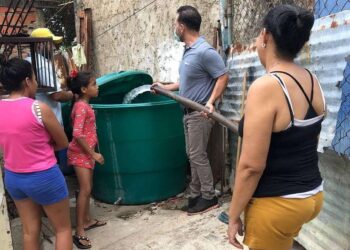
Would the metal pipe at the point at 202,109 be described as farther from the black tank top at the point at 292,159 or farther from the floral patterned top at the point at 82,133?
Result: the black tank top at the point at 292,159

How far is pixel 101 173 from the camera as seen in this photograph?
423 centimetres

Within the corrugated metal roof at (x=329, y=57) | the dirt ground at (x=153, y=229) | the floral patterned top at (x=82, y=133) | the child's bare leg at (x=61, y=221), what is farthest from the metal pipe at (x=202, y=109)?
the child's bare leg at (x=61, y=221)

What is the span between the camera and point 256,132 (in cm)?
152

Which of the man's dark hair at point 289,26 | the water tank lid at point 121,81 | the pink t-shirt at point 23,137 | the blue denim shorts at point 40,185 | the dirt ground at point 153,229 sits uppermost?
the man's dark hair at point 289,26

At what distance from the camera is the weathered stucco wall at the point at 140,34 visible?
5.05 metres

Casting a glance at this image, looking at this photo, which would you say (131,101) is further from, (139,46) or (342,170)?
(342,170)

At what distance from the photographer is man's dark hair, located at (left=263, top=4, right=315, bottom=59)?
153 centimetres

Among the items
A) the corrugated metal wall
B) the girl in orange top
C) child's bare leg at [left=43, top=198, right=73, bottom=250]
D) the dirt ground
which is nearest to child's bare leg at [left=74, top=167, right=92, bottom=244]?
the girl in orange top

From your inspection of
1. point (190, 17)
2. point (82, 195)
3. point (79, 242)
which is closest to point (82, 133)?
point (82, 195)

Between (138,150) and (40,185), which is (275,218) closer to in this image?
(40,185)

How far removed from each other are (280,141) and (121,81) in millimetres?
3079

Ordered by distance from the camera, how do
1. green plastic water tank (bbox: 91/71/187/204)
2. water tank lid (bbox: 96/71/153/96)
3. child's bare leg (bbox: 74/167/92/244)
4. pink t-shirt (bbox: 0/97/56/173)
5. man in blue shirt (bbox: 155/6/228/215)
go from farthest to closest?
water tank lid (bbox: 96/71/153/96) < green plastic water tank (bbox: 91/71/187/204) < man in blue shirt (bbox: 155/6/228/215) < child's bare leg (bbox: 74/167/92/244) < pink t-shirt (bbox: 0/97/56/173)

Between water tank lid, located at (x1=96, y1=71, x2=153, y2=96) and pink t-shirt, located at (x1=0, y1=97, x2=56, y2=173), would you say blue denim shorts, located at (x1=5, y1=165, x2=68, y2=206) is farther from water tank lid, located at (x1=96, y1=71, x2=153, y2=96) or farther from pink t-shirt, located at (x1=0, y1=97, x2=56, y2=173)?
water tank lid, located at (x1=96, y1=71, x2=153, y2=96)

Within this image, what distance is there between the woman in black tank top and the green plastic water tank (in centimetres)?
233
